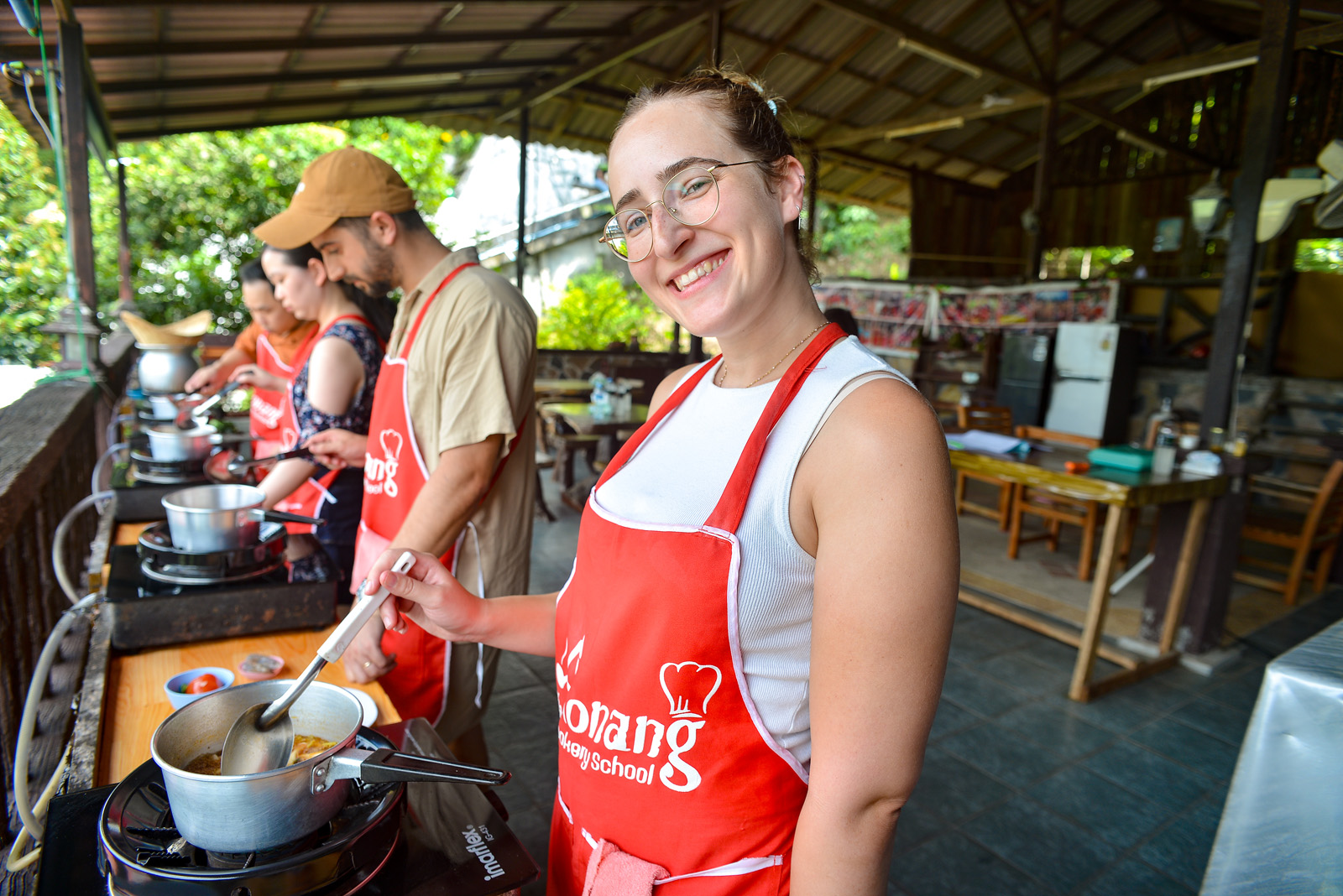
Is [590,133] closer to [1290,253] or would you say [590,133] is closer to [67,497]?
[67,497]

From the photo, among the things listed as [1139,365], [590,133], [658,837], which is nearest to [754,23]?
[590,133]

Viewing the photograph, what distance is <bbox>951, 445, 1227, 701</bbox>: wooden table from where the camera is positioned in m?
3.23

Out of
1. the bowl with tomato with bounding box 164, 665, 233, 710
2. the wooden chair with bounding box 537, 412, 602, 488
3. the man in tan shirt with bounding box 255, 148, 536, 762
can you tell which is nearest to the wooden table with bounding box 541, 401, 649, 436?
the wooden chair with bounding box 537, 412, 602, 488

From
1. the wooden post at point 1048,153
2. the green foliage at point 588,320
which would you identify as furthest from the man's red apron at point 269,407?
the wooden post at point 1048,153

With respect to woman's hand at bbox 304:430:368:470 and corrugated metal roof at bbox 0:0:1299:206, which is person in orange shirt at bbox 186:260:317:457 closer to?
woman's hand at bbox 304:430:368:470

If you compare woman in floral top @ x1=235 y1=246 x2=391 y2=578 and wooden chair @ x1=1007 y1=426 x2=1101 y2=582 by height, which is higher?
woman in floral top @ x1=235 y1=246 x2=391 y2=578

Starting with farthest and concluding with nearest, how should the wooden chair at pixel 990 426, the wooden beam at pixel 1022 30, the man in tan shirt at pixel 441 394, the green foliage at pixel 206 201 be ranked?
the green foliage at pixel 206 201 < the wooden beam at pixel 1022 30 < the wooden chair at pixel 990 426 < the man in tan shirt at pixel 441 394

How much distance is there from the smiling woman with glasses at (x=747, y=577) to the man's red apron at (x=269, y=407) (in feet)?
6.20

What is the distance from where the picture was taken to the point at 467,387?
5.24 feet

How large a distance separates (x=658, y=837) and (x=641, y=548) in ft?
1.14

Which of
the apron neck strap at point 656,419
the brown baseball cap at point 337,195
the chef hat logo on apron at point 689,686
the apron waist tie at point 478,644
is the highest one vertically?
the brown baseball cap at point 337,195

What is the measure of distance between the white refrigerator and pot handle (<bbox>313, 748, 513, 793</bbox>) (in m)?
9.16

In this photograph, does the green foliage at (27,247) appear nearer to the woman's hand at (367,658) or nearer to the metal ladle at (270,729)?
the woman's hand at (367,658)

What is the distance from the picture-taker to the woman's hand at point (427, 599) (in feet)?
3.49
